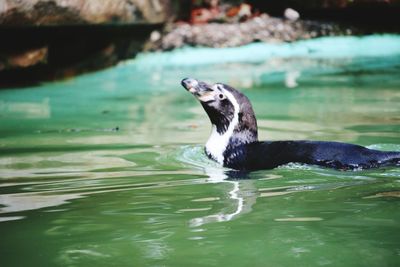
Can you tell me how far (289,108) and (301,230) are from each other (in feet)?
13.9

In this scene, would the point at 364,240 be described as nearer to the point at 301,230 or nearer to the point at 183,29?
the point at 301,230

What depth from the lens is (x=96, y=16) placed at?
9.73 m

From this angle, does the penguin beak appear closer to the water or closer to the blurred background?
the water

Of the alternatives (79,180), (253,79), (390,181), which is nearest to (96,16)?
(253,79)

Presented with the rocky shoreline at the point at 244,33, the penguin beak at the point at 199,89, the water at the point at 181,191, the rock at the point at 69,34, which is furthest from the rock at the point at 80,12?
the penguin beak at the point at 199,89

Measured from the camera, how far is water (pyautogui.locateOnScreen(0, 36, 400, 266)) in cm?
276

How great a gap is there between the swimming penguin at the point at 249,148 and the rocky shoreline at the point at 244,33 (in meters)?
6.55

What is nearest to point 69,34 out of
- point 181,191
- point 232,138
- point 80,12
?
point 80,12

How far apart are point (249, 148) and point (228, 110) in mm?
333

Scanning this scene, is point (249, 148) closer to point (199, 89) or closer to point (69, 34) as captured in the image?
point (199, 89)

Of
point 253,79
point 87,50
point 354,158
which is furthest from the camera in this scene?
point 87,50

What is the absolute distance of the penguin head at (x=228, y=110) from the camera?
4.79m

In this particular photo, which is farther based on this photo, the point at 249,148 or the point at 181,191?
the point at 249,148

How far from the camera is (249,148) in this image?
466 cm
